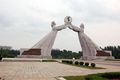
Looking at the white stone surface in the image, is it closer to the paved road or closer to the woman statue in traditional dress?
the paved road

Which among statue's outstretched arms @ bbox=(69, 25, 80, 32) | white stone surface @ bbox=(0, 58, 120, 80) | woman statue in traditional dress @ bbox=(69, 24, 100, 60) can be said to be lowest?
white stone surface @ bbox=(0, 58, 120, 80)

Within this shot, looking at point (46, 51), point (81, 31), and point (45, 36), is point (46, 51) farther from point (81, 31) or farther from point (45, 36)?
point (81, 31)

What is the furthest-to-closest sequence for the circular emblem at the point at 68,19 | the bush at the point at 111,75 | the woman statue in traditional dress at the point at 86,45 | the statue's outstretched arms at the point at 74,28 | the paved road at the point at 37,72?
the statue's outstretched arms at the point at 74,28 → the circular emblem at the point at 68,19 → the woman statue in traditional dress at the point at 86,45 → the paved road at the point at 37,72 → the bush at the point at 111,75

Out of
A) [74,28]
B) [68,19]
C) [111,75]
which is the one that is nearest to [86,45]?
[74,28]

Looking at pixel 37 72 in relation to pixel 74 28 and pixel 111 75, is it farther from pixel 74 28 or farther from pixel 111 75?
pixel 74 28

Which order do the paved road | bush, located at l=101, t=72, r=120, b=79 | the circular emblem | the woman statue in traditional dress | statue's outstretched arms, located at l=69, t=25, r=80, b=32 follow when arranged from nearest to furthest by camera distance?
bush, located at l=101, t=72, r=120, b=79 → the paved road → the woman statue in traditional dress → the circular emblem → statue's outstretched arms, located at l=69, t=25, r=80, b=32

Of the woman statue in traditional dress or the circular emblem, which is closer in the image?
the woman statue in traditional dress

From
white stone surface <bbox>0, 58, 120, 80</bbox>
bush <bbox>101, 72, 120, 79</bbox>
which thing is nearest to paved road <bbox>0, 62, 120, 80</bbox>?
white stone surface <bbox>0, 58, 120, 80</bbox>

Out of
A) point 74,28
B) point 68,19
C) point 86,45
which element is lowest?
point 86,45

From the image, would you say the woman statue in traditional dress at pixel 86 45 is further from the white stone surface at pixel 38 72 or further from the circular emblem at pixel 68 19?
the white stone surface at pixel 38 72

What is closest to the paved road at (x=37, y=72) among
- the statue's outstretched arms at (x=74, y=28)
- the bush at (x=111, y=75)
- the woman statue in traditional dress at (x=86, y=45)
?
the bush at (x=111, y=75)

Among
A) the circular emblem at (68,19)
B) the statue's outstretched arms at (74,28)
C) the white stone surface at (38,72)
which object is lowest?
the white stone surface at (38,72)

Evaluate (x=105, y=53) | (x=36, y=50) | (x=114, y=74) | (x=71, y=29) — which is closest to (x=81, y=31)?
(x=71, y=29)

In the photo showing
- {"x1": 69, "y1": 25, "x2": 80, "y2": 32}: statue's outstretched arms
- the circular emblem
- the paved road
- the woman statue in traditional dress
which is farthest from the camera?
{"x1": 69, "y1": 25, "x2": 80, "y2": 32}: statue's outstretched arms
